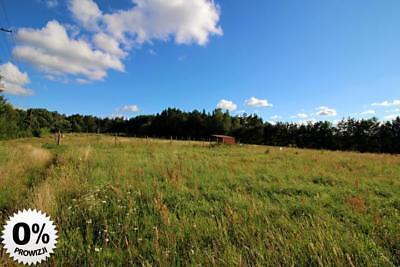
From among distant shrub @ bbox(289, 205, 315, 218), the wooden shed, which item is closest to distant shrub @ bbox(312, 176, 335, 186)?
distant shrub @ bbox(289, 205, 315, 218)

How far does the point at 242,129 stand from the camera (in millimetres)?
79875

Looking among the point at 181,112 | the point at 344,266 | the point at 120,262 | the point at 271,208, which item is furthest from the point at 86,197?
the point at 181,112

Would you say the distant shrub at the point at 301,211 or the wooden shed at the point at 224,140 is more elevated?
the wooden shed at the point at 224,140

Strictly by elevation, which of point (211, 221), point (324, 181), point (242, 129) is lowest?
point (211, 221)

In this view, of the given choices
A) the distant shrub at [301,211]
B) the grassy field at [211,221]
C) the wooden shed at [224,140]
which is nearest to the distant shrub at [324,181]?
the grassy field at [211,221]

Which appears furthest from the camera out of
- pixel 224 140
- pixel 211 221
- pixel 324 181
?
pixel 224 140

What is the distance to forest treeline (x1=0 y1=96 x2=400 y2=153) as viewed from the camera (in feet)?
189

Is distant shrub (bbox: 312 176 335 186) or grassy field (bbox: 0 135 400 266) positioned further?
distant shrub (bbox: 312 176 335 186)

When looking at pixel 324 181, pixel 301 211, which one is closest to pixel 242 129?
pixel 324 181

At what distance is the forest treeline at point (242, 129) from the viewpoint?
5772 cm

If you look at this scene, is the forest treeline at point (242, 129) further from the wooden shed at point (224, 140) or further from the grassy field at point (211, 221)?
the grassy field at point (211, 221)

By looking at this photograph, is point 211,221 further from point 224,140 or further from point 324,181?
→ point 224,140

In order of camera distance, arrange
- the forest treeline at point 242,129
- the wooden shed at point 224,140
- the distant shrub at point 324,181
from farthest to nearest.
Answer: the forest treeline at point 242,129
the wooden shed at point 224,140
the distant shrub at point 324,181

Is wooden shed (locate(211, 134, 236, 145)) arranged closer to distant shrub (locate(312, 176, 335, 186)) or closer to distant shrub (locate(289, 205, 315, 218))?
distant shrub (locate(312, 176, 335, 186))
